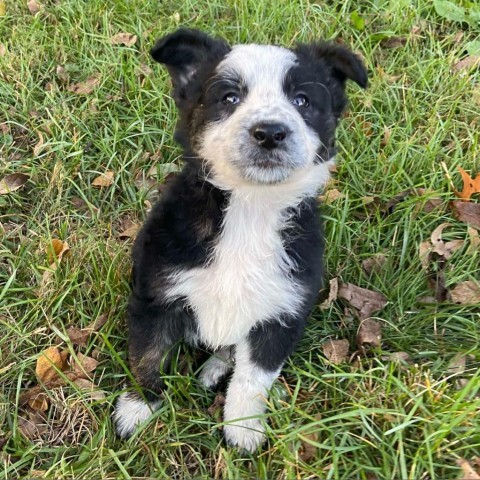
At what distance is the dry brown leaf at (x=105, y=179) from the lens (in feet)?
12.5

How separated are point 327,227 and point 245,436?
1.37m

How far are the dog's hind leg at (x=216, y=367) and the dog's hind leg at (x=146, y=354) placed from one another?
24 cm

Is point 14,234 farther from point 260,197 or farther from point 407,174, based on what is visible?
point 407,174

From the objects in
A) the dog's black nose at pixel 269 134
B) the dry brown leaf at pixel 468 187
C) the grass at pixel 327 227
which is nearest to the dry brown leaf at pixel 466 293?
the grass at pixel 327 227

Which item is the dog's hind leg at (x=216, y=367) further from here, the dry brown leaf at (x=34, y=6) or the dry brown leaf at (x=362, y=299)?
the dry brown leaf at (x=34, y=6)

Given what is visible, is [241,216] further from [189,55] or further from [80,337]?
[80,337]

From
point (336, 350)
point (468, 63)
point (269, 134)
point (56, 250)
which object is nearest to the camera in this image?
point (269, 134)

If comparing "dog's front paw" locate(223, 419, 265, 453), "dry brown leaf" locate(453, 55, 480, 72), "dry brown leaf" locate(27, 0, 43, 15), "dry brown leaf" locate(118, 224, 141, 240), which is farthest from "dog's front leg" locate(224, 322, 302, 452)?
"dry brown leaf" locate(27, 0, 43, 15)

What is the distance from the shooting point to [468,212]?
357 centimetres

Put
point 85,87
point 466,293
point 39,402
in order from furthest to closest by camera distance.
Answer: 1. point 85,87
2. point 466,293
3. point 39,402

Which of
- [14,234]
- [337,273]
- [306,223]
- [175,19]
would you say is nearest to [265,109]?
[306,223]

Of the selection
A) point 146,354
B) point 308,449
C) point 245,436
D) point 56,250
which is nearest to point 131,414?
point 146,354

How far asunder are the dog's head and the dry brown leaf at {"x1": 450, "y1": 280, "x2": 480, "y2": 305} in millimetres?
1183

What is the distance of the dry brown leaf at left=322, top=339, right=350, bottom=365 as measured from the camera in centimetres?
308
